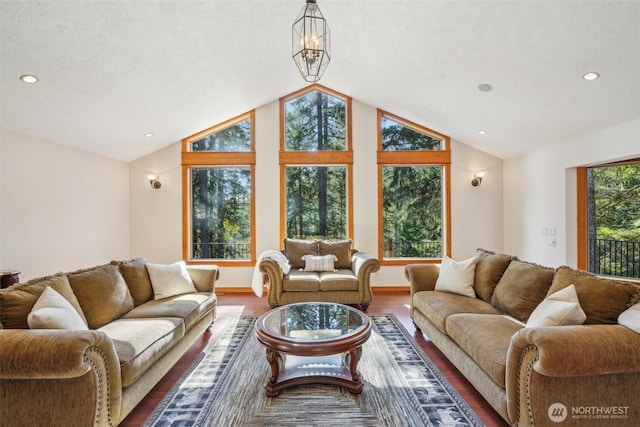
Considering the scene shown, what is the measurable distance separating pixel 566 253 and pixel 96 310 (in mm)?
5276

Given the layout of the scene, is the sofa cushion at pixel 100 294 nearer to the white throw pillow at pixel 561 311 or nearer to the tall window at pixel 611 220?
the white throw pillow at pixel 561 311

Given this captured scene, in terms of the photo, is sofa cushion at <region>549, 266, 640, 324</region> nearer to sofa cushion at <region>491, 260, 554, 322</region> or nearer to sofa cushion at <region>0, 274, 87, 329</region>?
sofa cushion at <region>491, 260, 554, 322</region>

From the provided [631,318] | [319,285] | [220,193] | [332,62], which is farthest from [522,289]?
[220,193]

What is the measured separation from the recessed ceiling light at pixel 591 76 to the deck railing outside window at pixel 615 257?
90.0 inches

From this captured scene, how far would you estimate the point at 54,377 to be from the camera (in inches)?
63.2

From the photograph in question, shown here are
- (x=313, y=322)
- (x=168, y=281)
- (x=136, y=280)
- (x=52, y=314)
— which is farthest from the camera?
(x=168, y=281)

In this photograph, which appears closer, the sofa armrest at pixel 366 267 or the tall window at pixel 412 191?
the sofa armrest at pixel 366 267

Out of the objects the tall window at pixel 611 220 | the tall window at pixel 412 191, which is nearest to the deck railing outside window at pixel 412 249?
the tall window at pixel 412 191

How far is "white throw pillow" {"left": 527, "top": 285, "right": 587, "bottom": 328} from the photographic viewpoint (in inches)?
74.5

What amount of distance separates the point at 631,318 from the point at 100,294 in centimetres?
361

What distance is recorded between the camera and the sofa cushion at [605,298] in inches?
76.1

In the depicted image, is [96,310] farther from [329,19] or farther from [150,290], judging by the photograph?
[329,19]

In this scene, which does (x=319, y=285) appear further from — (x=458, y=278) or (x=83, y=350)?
(x=83, y=350)

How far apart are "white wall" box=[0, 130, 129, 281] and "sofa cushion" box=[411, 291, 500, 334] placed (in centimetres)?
435
